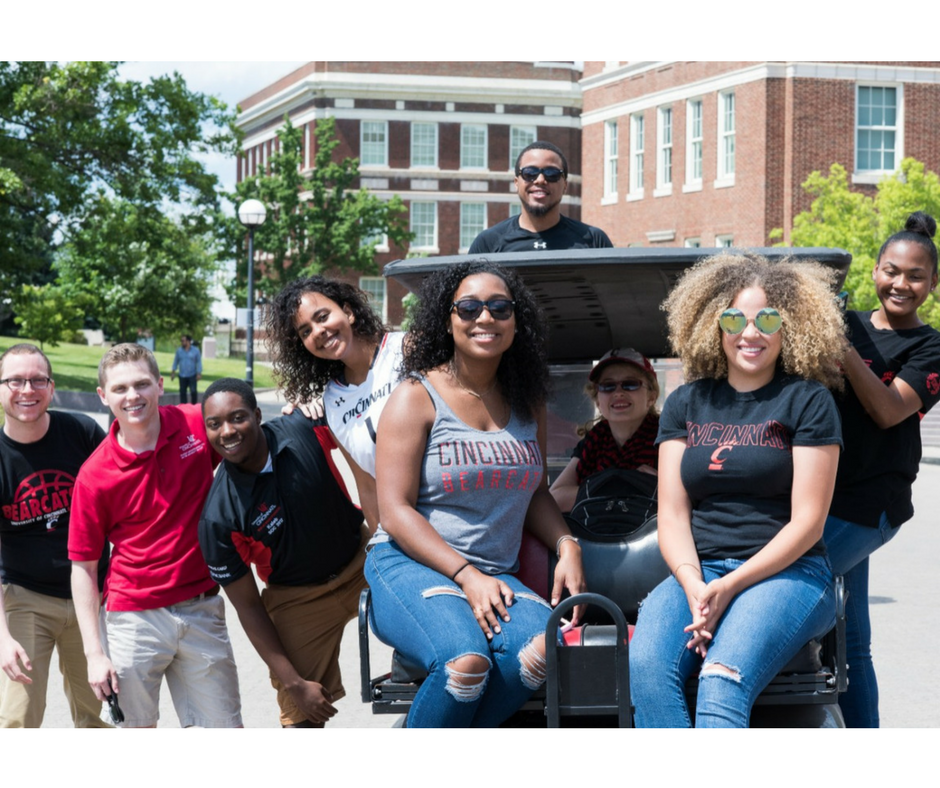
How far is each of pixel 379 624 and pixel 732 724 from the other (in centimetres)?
109

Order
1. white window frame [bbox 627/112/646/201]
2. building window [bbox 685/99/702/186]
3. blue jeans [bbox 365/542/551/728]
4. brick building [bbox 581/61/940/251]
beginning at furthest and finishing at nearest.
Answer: white window frame [bbox 627/112/646/201] → building window [bbox 685/99/702/186] → brick building [bbox 581/61/940/251] → blue jeans [bbox 365/542/551/728]

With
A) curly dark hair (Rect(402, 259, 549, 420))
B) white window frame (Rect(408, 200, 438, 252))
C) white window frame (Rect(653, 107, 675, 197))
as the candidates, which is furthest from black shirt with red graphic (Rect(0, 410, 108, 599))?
white window frame (Rect(408, 200, 438, 252))

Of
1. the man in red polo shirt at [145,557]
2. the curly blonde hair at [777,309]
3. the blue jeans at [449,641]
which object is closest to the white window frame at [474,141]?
the man in red polo shirt at [145,557]

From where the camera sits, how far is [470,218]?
58.0 metres

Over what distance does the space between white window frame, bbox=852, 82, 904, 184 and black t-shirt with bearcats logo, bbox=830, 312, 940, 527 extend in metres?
33.7

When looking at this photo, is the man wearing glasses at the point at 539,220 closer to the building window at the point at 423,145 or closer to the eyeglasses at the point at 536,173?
the eyeglasses at the point at 536,173

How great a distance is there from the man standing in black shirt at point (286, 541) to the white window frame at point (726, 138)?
35.1 meters

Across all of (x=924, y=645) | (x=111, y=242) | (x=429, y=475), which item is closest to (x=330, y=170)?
(x=111, y=242)

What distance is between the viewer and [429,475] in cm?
380

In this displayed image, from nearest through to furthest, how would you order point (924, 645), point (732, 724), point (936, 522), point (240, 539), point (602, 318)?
1. point (732, 724)
2. point (240, 539)
3. point (602, 318)
4. point (924, 645)
5. point (936, 522)

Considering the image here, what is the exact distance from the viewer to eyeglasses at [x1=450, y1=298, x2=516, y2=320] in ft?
12.7

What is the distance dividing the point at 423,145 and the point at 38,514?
54.2 metres

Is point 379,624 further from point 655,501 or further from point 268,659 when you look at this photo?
point 655,501

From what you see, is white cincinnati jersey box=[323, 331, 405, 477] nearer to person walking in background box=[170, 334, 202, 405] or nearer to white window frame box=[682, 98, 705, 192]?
person walking in background box=[170, 334, 202, 405]
